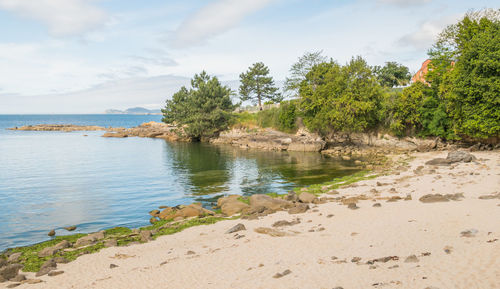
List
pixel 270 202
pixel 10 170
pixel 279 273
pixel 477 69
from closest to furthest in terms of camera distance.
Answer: pixel 279 273, pixel 270 202, pixel 477 69, pixel 10 170

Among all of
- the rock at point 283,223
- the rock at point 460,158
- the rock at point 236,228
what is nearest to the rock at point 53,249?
the rock at point 236,228

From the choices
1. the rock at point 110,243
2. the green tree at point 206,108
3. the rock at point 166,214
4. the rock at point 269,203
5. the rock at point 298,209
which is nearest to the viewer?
the rock at point 110,243

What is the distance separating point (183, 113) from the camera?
8144 centimetres

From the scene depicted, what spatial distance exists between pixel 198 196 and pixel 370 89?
129 ft

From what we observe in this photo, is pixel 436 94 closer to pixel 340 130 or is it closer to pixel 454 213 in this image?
pixel 340 130

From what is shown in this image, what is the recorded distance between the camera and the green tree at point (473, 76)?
120ft

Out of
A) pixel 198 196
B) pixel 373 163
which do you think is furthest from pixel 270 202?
pixel 373 163

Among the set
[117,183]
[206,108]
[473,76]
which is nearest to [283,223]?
[117,183]

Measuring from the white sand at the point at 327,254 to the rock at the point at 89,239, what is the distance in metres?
2.01

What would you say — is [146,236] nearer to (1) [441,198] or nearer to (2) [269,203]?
(2) [269,203]

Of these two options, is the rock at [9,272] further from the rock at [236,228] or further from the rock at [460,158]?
the rock at [460,158]

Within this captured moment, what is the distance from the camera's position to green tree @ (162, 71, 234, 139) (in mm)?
75625

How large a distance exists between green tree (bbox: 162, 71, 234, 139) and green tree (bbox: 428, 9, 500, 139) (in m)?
43.9

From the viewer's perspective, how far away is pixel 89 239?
17.4 meters
